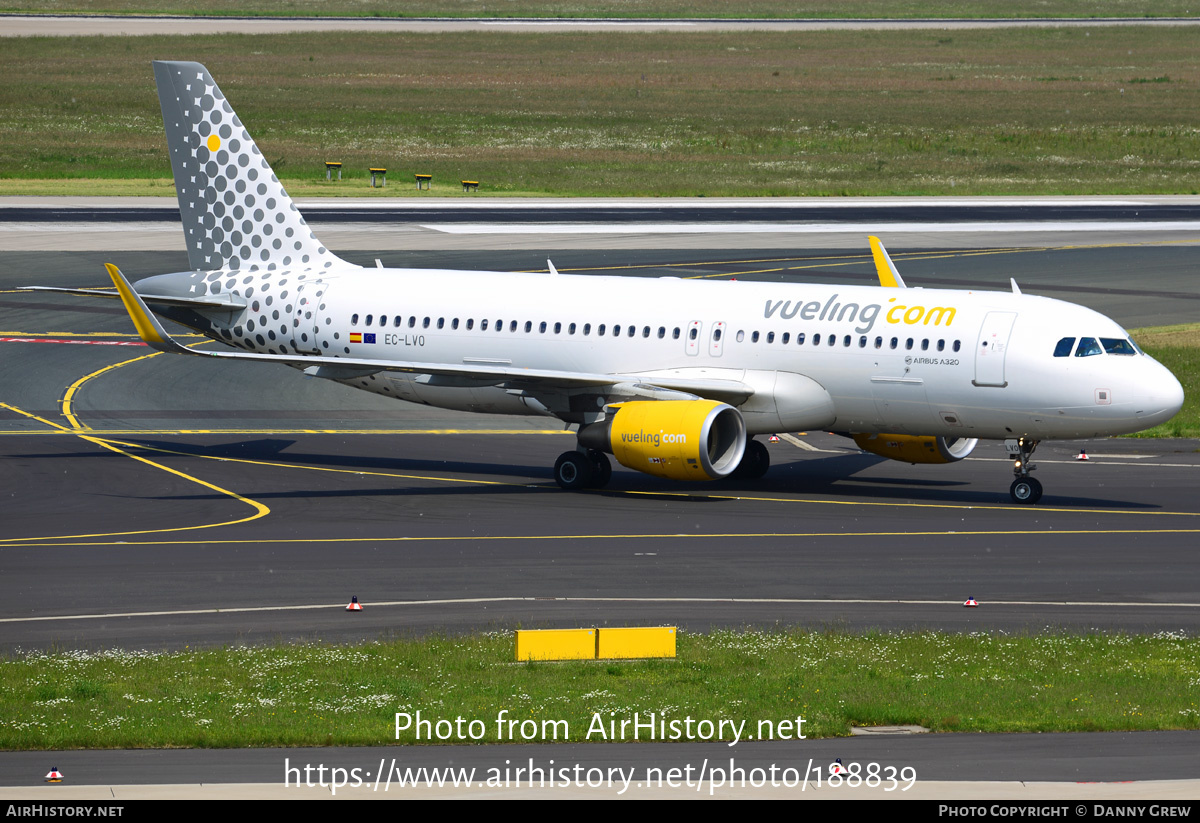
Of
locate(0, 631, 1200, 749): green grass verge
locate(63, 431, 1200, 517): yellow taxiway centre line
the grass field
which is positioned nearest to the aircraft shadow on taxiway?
locate(63, 431, 1200, 517): yellow taxiway centre line

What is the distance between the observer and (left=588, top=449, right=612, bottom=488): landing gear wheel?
39.9m

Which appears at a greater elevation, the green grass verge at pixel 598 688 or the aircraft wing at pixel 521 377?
the aircraft wing at pixel 521 377

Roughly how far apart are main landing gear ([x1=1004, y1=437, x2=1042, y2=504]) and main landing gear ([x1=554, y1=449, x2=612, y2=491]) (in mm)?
9418

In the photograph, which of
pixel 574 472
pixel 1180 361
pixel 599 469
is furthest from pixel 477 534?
pixel 1180 361

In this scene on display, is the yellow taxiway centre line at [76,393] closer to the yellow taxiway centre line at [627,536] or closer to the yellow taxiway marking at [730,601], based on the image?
the yellow taxiway centre line at [627,536]

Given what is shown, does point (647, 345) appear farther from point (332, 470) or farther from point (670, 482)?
point (332, 470)

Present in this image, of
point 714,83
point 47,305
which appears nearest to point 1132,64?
point 714,83

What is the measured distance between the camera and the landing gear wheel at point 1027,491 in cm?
3772

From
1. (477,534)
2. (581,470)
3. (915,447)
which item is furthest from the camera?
(915,447)

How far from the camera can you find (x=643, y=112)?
140 m

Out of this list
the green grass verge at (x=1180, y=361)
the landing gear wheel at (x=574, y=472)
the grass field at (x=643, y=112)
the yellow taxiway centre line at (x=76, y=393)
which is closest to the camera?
the landing gear wheel at (x=574, y=472)

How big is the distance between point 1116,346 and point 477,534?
577 inches

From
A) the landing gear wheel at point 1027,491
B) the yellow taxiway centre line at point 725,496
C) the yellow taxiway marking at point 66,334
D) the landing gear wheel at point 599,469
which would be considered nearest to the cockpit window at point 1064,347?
the landing gear wheel at point 1027,491

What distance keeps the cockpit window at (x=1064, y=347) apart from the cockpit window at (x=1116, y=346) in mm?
706
